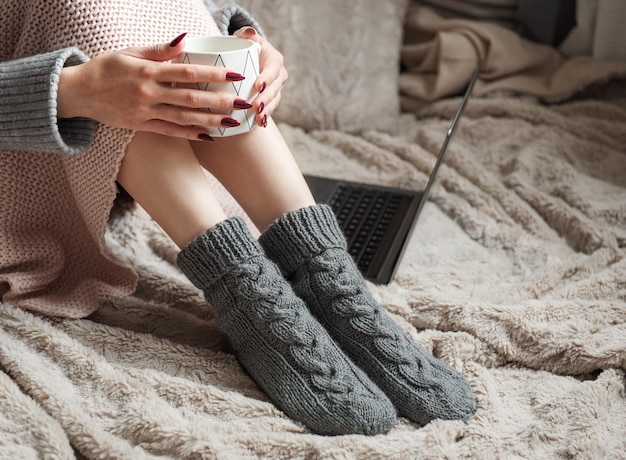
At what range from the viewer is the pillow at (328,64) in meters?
1.57

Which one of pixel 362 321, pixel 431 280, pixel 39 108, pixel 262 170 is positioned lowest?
pixel 431 280

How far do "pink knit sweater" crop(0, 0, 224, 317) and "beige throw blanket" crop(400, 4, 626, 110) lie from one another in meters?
0.79

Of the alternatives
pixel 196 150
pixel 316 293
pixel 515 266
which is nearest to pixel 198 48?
pixel 196 150

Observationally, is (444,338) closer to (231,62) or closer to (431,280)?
(431,280)

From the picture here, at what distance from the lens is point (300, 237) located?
2.96ft

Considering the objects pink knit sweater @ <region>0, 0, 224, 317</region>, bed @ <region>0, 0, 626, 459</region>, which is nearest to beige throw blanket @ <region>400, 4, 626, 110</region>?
bed @ <region>0, 0, 626, 459</region>

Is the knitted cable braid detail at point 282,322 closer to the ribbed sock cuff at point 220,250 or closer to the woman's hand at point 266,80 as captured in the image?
the ribbed sock cuff at point 220,250

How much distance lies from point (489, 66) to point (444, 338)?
866 millimetres

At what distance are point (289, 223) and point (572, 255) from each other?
1.70 ft

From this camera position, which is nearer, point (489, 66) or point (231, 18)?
Result: point (231, 18)


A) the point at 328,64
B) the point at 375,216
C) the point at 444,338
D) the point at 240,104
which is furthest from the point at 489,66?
the point at 240,104

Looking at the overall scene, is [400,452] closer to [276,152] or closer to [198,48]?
[276,152]

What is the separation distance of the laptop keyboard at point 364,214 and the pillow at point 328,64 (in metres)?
0.24

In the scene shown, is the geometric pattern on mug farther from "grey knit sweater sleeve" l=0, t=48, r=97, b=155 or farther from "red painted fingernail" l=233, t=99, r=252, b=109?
"grey knit sweater sleeve" l=0, t=48, r=97, b=155
